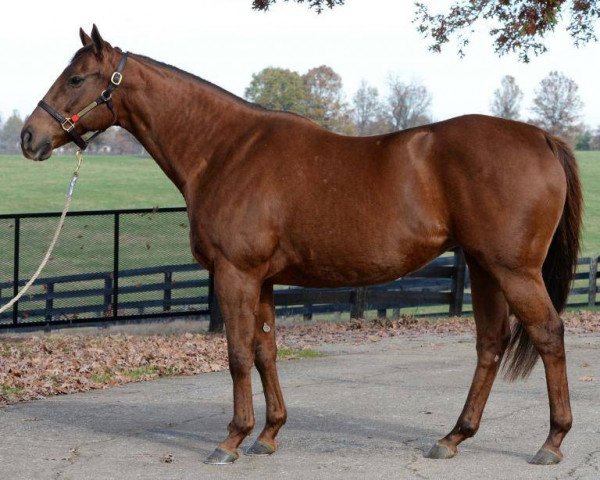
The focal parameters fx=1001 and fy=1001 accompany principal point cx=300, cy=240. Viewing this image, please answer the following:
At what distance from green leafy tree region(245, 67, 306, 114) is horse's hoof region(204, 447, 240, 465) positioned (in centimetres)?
6738

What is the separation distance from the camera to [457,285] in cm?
1605

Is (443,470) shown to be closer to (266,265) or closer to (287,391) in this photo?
(266,265)

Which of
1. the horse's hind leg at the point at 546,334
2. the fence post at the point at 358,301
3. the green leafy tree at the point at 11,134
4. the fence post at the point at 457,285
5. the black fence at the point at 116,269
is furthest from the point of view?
the green leafy tree at the point at 11,134

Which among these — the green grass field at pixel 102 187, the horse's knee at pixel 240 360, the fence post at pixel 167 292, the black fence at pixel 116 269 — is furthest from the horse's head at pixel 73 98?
the green grass field at pixel 102 187

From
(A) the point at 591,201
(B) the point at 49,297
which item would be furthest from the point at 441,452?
(A) the point at 591,201

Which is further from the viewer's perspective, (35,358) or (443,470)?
(35,358)

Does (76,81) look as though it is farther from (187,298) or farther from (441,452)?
(187,298)

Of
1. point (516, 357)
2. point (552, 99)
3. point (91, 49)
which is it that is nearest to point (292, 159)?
point (91, 49)

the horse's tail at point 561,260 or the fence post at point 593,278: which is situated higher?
the horse's tail at point 561,260

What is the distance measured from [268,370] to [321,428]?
941 millimetres

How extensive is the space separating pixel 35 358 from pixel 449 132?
611 centimetres

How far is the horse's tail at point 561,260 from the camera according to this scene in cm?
627

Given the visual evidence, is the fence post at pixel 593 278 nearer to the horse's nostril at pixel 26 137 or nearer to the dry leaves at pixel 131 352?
the dry leaves at pixel 131 352

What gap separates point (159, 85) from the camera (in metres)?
6.59
